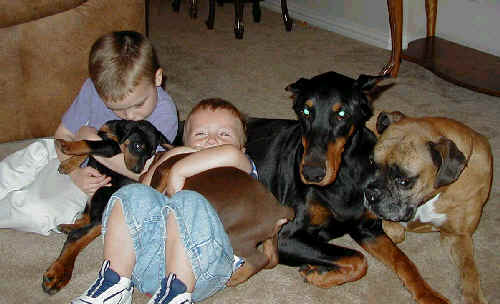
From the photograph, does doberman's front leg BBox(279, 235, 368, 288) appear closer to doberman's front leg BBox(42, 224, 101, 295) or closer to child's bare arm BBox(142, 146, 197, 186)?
child's bare arm BBox(142, 146, 197, 186)

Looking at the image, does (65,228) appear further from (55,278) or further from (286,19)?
(286,19)

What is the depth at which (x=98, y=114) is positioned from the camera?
258 cm

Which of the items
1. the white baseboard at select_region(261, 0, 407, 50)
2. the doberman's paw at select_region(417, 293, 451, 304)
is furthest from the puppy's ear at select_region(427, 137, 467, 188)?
the white baseboard at select_region(261, 0, 407, 50)

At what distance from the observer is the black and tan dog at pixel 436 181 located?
2.03m

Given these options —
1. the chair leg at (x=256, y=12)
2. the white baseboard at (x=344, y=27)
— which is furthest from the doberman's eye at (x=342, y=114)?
the chair leg at (x=256, y=12)

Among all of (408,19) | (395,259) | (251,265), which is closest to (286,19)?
(408,19)

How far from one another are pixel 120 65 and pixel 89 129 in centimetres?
Result: 39

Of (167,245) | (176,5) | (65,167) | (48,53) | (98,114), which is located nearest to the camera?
(167,245)

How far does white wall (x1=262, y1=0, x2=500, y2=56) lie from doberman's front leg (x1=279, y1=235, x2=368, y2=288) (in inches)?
108

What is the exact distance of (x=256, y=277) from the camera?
214 centimetres

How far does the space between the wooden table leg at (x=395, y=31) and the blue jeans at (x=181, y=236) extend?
2274mm

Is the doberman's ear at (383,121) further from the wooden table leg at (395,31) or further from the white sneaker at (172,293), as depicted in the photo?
the wooden table leg at (395,31)

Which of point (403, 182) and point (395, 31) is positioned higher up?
point (395, 31)

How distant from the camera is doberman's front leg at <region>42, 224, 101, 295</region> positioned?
201 centimetres
